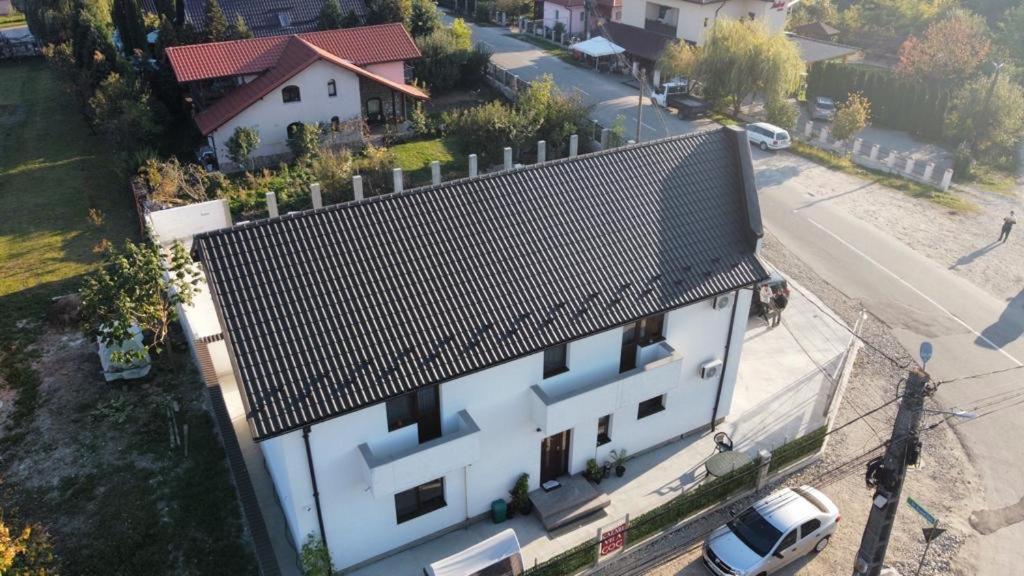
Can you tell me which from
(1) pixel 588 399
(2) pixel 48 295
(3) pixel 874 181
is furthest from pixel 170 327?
(3) pixel 874 181

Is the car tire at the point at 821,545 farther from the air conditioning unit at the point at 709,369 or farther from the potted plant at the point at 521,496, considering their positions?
the potted plant at the point at 521,496

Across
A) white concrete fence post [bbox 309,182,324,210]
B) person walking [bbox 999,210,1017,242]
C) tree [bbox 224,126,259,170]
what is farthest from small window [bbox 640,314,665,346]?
tree [bbox 224,126,259,170]

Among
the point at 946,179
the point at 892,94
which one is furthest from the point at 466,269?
the point at 892,94

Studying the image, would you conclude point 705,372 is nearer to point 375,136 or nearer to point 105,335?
point 105,335

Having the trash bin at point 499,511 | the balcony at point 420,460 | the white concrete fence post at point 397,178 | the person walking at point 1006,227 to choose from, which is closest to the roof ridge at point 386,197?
the balcony at point 420,460

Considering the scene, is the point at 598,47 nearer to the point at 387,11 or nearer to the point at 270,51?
the point at 387,11

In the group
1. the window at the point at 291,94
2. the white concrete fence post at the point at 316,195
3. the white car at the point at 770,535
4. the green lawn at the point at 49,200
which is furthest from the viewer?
the window at the point at 291,94

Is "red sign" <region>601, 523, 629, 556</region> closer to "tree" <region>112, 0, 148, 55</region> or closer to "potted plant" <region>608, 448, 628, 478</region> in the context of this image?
"potted plant" <region>608, 448, 628, 478</region>
